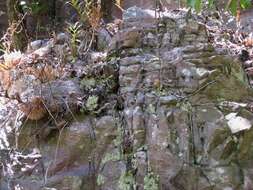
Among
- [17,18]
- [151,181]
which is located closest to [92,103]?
[151,181]

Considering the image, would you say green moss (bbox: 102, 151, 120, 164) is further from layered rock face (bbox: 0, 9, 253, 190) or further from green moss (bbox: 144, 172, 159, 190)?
green moss (bbox: 144, 172, 159, 190)

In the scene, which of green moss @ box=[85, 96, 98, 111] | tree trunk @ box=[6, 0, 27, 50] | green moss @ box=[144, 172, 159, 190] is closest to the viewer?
green moss @ box=[144, 172, 159, 190]

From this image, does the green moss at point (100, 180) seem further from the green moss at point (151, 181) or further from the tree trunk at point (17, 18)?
the tree trunk at point (17, 18)

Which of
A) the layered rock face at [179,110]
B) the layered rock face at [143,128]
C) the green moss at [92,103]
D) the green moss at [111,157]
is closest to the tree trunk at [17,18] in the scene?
the layered rock face at [143,128]

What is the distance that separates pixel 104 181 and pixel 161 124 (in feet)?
1.72

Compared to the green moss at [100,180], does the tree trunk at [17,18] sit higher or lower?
higher

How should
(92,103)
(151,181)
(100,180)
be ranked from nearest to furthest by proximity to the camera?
1. (151,181)
2. (100,180)
3. (92,103)

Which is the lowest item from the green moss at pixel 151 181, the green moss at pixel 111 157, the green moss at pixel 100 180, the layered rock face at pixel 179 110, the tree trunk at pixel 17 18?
the green moss at pixel 100 180

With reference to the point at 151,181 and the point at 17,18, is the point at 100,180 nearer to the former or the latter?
the point at 151,181

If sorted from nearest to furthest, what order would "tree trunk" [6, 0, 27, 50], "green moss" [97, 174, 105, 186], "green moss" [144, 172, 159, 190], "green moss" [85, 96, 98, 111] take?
1. "green moss" [144, 172, 159, 190]
2. "green moss" [97, 174, 105, 186]
3. "green moss" [85, 96, 98, 111]
4. "tree trunk" [6, 0, 27, 50]

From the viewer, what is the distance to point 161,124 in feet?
9.41

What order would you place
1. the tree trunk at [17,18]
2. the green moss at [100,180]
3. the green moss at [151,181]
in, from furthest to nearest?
the tree trunk at [17,18] < the green moss at [100,180] < the green moss at [151,181]

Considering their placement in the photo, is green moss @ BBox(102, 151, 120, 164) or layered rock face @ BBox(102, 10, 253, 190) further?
green moss @ BBox(102, 151, 120, 164)

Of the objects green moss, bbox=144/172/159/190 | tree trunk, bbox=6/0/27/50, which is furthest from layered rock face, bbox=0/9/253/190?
tree trunk, bbox=6/0/27/50
